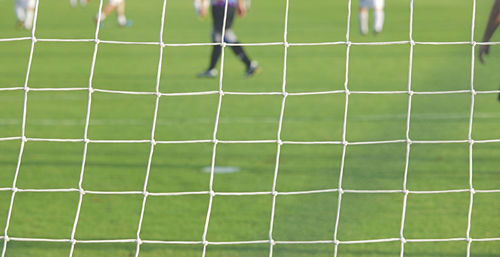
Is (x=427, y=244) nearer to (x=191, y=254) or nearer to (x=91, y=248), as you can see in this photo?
(x=191, y=254)

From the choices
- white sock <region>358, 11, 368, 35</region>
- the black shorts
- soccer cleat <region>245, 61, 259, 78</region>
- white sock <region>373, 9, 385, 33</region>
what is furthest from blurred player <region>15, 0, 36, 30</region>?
the black shorts

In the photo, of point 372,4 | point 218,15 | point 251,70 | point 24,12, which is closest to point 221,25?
point 218,15

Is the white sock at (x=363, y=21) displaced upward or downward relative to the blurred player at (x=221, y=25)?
upward

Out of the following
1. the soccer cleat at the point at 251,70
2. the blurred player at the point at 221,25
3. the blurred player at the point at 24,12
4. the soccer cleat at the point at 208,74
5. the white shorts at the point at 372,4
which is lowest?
the soccer cleat at the point at 208,74

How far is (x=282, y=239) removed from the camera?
4207 mm

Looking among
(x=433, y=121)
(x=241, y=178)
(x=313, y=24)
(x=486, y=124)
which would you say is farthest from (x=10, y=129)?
(x=313, y=24)

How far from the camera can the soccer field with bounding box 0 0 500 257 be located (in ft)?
13.4

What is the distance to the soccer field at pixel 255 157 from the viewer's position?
160 inches

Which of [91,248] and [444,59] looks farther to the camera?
[444,59]

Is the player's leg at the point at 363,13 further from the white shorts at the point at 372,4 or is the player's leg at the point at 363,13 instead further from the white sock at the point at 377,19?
the white sock at the point at 377,19

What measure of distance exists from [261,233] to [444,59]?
7.97 m

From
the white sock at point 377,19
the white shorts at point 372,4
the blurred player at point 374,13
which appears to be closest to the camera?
the white shorts at point 372,4

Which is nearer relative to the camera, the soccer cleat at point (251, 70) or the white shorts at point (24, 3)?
the soccer cleat at point (251, 70)

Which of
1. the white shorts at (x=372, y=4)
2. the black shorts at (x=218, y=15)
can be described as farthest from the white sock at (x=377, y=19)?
the black shorts at (x=218, y=15)
